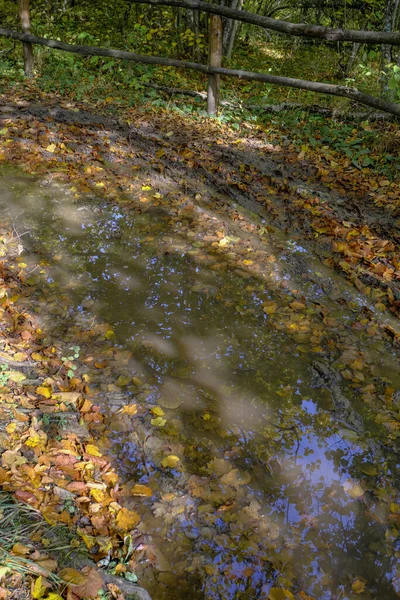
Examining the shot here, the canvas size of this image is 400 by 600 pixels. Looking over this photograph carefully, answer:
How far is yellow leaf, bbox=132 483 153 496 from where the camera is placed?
2.33m

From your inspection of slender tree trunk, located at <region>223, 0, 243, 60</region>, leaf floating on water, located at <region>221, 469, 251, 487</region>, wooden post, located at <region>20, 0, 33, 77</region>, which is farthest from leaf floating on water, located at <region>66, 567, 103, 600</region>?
slender tree trunk, located at <region>223, 0, 243, 60</region>

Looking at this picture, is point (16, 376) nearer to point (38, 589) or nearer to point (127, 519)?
point (127, 519)

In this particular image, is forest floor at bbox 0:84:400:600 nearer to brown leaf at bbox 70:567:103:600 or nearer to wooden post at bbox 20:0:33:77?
brown leaf at bbox 70:567:103:600

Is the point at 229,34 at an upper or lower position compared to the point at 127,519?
upper

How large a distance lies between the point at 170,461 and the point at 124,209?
3.04 m

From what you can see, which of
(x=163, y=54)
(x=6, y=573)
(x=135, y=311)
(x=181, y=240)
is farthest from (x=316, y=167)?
(x=163, y=54)

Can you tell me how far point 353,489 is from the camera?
2.47 m

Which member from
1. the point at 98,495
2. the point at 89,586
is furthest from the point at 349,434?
the point at 89,586

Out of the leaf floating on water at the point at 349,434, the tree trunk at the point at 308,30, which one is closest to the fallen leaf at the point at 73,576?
the leaf floating on water at the point at 349,434

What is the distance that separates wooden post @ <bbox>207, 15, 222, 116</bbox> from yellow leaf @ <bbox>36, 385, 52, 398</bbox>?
17.9 feet

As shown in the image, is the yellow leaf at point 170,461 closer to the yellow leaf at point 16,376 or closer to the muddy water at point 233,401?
the muddy water at point 233,401

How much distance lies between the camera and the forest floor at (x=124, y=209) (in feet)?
7.00

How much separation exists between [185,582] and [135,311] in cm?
198

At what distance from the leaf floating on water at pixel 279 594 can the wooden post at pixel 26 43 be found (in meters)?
8.18
